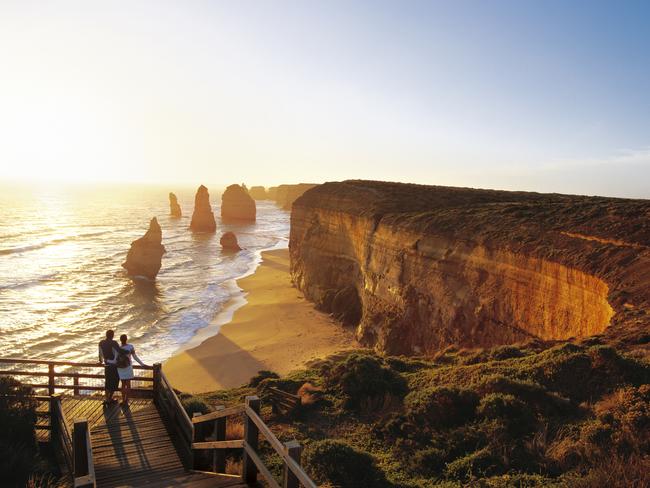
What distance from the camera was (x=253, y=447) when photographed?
568 cm

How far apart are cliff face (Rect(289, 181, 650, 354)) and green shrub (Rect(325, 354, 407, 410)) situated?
5933mm

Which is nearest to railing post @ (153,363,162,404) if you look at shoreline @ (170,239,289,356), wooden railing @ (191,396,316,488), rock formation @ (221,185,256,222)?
wooden railing @ (191,396,316,488)

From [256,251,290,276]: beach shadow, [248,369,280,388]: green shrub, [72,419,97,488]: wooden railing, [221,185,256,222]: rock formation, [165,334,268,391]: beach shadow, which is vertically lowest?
[165,334,268,391]: beach shadow

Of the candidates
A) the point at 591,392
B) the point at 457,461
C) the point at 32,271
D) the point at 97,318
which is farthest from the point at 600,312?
the point at 32,271

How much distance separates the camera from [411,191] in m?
37.4

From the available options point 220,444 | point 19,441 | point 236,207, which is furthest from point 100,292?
point 236,207

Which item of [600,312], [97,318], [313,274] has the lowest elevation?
[97,318]

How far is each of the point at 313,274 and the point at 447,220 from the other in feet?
52.5

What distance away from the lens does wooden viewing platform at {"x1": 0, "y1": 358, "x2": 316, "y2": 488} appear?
536cm

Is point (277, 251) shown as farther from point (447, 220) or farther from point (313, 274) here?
point (447, 220)

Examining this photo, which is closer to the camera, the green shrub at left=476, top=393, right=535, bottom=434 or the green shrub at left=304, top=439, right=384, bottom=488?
the green shrub at left=304, top=439, right=384, bottom=488

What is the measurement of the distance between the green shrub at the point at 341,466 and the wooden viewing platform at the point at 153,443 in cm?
84

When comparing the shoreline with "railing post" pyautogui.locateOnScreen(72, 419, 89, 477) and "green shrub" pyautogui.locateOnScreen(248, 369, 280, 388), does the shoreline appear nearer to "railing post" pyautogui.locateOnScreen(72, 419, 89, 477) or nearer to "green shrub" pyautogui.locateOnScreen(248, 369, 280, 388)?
"green shrub" pyautogui.locateOnScreen(248, 369, 280, 388)

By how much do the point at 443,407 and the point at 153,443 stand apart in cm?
554
